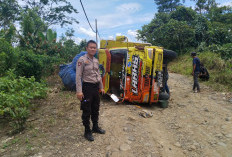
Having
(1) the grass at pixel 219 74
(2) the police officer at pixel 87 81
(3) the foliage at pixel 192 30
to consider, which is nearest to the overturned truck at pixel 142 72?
(2) the police officer at pixel 87 81

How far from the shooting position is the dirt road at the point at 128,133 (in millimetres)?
2891

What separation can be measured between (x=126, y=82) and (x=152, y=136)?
6.39 feet

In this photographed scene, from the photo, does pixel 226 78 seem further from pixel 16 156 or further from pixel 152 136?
pixel 16 156

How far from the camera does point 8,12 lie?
18.7 meters

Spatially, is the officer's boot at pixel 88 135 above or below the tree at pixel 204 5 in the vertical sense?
below

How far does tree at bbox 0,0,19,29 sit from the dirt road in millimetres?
17927

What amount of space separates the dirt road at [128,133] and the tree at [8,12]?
17927 millimetres

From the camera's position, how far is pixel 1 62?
19.3 feet

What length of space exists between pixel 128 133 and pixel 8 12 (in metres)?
21.2

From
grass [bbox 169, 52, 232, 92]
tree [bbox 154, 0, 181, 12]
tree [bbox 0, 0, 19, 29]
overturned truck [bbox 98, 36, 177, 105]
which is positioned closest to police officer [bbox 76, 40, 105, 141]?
overturned truck [bbox 98, 36, 177, 105]

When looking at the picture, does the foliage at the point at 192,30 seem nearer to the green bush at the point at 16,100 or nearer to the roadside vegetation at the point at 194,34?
the roadside vegetation at the point at 194,34

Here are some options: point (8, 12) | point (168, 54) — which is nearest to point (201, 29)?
point (168, 54)

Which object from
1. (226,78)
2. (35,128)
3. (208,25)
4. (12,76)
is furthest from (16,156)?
(208,25)

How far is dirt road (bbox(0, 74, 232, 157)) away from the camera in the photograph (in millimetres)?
2891
